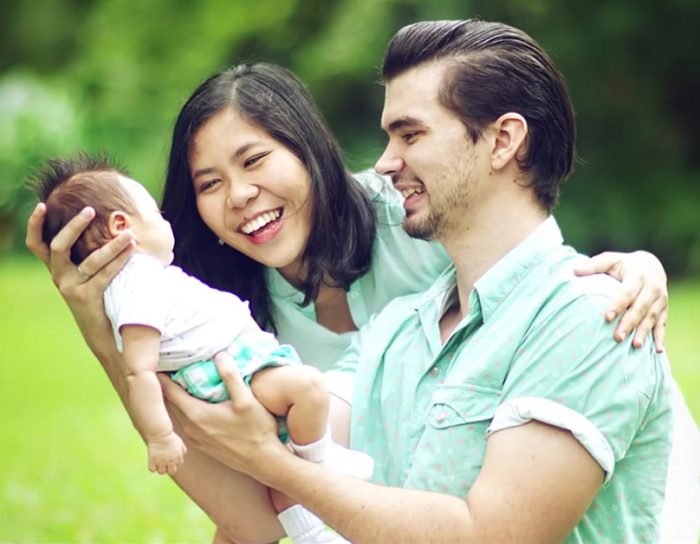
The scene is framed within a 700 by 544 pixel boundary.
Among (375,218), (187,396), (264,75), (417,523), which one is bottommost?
(417,523)

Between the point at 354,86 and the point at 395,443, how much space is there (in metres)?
9.12

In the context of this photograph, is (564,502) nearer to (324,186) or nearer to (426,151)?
(426,151)

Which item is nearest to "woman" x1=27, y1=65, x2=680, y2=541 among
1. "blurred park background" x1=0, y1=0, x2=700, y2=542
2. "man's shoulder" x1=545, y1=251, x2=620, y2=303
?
"man's shoulder" x1=545, y1=251, x2=620, y2=303

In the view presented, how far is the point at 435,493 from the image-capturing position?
235 cm

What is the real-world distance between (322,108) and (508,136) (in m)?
9.14

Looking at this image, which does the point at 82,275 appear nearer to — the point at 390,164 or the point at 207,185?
the point at 207,185

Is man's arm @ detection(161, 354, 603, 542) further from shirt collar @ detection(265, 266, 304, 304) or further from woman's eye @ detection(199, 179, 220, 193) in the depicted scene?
shirt collar @ detection(265, 266, 304, 304)

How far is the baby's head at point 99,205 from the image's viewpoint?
260 centimetres

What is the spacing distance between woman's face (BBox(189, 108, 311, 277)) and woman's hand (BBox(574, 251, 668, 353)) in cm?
93

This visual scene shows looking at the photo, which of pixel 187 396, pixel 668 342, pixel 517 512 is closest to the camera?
pixel 517 512

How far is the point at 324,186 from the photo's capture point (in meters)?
3.17

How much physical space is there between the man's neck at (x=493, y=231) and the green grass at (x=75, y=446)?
2174 millimetres

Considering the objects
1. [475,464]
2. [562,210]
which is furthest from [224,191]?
[562,210]

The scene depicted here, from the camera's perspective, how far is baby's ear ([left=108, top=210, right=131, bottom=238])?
2.59 m
